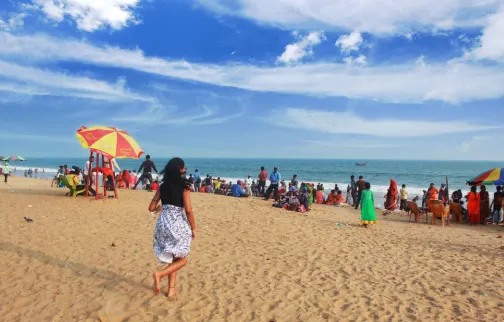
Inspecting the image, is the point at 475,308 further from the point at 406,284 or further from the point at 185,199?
the point at 185,199

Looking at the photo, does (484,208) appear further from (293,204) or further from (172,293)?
(172,293)

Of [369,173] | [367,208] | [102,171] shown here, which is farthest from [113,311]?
[369,173]

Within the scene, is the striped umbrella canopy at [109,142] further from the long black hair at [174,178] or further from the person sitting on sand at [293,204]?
the person sitting on sand at [293,204]

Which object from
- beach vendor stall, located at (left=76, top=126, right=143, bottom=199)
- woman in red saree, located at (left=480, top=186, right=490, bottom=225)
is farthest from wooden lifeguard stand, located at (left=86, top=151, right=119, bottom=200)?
woman in red saree, located at (left=480, top=186, right=490, bottom=225)

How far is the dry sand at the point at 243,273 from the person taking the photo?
441cm

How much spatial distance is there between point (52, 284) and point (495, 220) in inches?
613

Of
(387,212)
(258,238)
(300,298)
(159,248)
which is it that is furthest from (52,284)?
(387,212)

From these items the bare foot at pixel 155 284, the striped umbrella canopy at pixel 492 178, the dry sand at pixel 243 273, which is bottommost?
the dry sand at pixel 243 273

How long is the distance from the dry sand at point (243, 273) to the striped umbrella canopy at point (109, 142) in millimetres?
1776

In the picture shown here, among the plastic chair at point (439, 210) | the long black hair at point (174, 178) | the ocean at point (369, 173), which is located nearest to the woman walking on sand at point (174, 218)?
the long black hair at point (174, 178)

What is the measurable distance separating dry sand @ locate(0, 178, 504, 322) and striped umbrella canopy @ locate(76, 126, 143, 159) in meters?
1.78

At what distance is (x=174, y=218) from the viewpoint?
14.2 ft

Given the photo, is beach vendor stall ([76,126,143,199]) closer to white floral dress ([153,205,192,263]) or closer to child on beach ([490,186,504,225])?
white floral dress ([153,205,192,263])

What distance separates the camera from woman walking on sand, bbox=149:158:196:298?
→ 4.29 m
